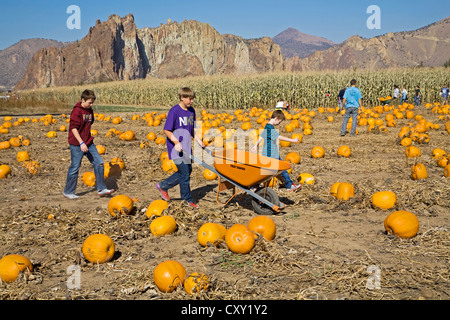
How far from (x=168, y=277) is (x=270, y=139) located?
363 cm

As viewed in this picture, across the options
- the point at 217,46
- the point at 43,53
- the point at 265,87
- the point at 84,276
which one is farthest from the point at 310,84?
the point at 43,53

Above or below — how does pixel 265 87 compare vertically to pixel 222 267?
above

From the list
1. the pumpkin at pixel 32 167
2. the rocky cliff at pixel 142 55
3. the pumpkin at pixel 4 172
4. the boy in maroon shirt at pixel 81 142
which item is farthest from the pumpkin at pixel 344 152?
the rocky cliff at pixel 142 55

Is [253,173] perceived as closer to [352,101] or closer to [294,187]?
[294,187]

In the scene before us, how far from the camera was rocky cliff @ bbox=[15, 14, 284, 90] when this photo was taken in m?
122

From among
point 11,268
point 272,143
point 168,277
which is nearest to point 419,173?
point 272,143

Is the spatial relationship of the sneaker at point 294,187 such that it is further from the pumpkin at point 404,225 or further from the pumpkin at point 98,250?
the pumpkin at point 98,250

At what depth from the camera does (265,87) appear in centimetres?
2538

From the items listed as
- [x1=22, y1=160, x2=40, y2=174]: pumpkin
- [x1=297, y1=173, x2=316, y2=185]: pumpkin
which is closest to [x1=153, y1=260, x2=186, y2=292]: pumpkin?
[x1=297, y1=173, x2=316, y2=185]: pumpkin

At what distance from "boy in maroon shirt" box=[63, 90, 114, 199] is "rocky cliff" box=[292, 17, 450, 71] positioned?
170m

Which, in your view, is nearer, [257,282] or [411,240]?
[257,282]
